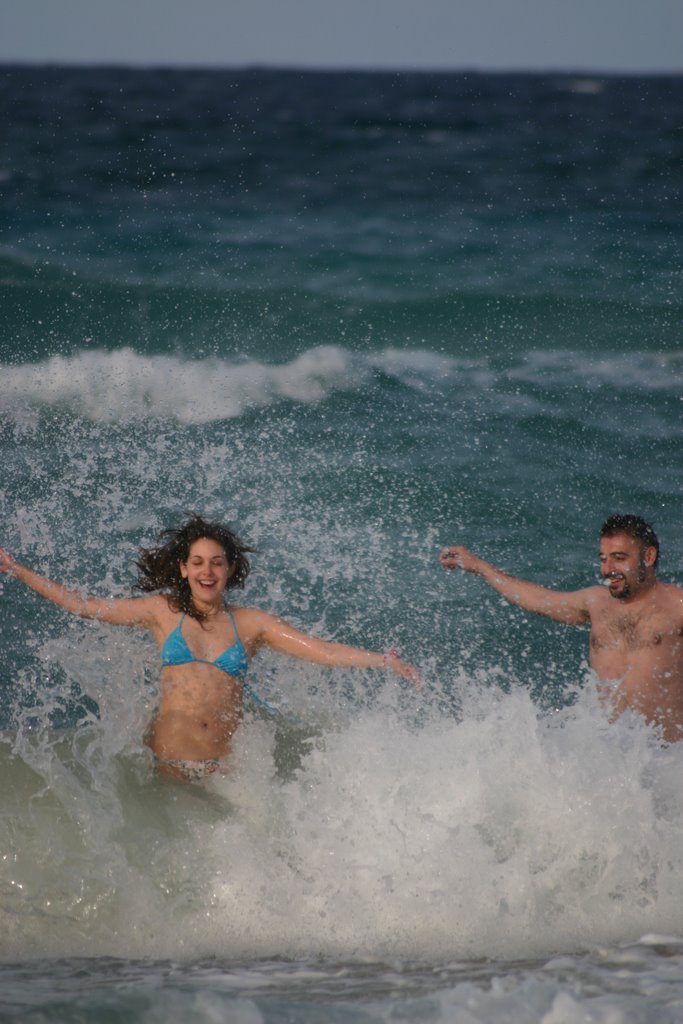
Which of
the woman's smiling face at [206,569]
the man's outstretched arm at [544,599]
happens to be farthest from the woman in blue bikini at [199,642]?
the man's outstretched arm at [544,599]

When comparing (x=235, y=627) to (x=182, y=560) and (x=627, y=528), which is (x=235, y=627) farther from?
(x=627, y=528)

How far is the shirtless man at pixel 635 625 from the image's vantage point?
6.09m

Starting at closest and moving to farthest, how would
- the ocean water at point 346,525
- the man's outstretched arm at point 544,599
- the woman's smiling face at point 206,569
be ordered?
the ocean water at point 346,525
the woman's smiling face at point 206,569
the man's outstretched arm at point 544,599

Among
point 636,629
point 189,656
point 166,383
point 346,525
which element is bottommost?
point 189,656

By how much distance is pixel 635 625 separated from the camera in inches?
246

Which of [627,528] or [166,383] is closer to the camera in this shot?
[627,528]

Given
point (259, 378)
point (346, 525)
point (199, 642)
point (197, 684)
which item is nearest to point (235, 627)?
point (199, 642)

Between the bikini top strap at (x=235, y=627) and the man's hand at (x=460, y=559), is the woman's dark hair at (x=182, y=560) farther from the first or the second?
the man's hand at (x=460, y=559)

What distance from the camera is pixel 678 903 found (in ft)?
17.4

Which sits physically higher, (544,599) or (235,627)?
(544,599)

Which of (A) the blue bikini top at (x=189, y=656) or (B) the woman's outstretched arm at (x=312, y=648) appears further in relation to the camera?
(A) the blue bikini top at (x=189, y=656)

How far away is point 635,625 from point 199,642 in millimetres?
2083

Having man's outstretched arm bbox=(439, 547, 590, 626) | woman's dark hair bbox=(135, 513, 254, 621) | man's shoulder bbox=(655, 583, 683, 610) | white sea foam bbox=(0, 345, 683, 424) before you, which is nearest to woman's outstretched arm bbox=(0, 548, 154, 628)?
woman's dark hair bbox=(135, 513, 254, 621)

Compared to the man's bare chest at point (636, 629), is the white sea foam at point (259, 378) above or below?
above
